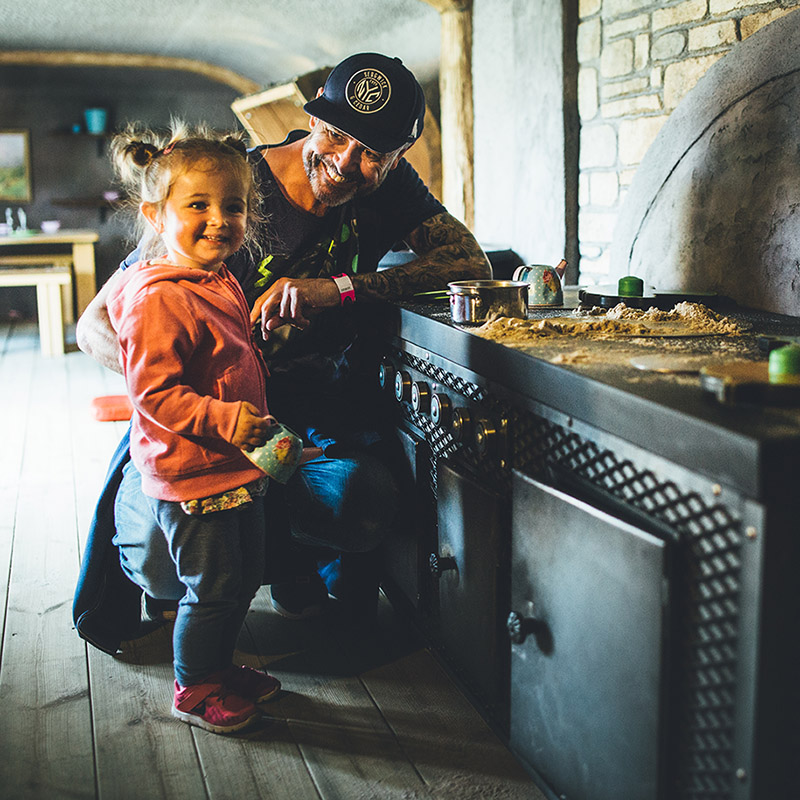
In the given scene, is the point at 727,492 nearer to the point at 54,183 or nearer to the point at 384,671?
the point at 384,671

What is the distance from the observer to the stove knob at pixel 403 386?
203cm

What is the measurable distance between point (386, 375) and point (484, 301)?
459 millimetres

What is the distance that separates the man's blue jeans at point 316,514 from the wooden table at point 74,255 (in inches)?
268

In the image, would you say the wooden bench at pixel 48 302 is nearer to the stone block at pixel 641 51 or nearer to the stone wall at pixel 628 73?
the stone wall at pixel 628 73

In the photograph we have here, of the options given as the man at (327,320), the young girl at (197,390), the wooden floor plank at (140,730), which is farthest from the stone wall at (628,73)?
the wooden floor plank at (140,730)

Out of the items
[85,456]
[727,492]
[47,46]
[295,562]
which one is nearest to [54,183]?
[47,46]

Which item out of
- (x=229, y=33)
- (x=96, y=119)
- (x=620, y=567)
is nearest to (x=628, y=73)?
(x=620, y=567)

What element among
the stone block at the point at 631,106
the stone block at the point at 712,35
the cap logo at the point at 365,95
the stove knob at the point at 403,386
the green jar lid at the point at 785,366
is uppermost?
the stone block at the point at 712,35

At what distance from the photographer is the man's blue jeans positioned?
76.4 inches

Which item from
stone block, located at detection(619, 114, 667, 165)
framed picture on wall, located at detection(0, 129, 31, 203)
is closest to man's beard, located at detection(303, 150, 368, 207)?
stone block, located at detection(619, 114, 667, 165)

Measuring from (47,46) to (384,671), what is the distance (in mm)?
8353

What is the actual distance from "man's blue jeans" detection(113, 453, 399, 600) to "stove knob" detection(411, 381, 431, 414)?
0.74ft

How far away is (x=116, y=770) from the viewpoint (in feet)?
5.72

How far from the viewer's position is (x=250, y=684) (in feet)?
6.59
